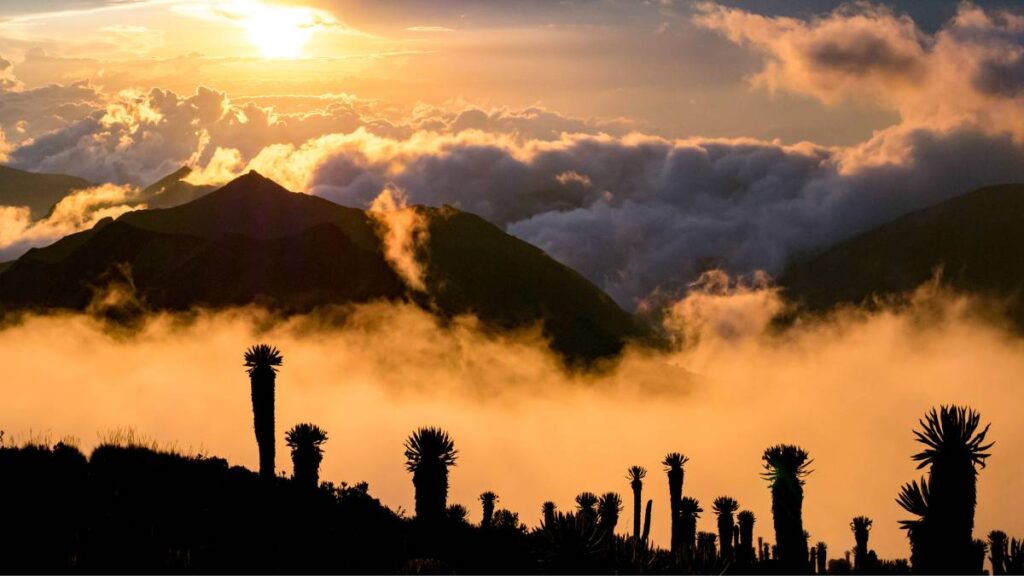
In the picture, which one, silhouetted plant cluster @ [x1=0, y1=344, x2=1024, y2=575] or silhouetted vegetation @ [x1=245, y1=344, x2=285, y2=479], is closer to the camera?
silhouetted plant cluster @ [x1=0, y1=344, x2=1024, y2=575]

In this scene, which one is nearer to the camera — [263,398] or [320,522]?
[320,522]

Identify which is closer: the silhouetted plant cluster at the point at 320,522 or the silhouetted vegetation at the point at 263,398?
the silhouetted plant cluster at the point at 320,522

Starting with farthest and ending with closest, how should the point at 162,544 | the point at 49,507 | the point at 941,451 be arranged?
the point at 49,507 < the point at 162,544 < the point at 941,451

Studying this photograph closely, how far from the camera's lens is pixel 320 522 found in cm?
4125

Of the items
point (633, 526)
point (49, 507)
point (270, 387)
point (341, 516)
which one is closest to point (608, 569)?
point (49, 507)

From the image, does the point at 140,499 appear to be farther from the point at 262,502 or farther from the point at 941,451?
the point at 941,451

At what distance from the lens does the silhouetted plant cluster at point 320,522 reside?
802 inches

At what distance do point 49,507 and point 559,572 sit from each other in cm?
1880

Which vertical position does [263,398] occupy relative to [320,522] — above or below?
above

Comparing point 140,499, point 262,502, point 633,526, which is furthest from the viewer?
point 633,526

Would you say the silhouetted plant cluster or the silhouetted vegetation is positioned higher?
the silhouetted vegetation

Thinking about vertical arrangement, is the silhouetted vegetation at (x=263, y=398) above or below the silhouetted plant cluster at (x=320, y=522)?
above

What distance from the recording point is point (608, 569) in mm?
18359

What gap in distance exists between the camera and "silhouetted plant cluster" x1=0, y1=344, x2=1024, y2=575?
66.8 ft
